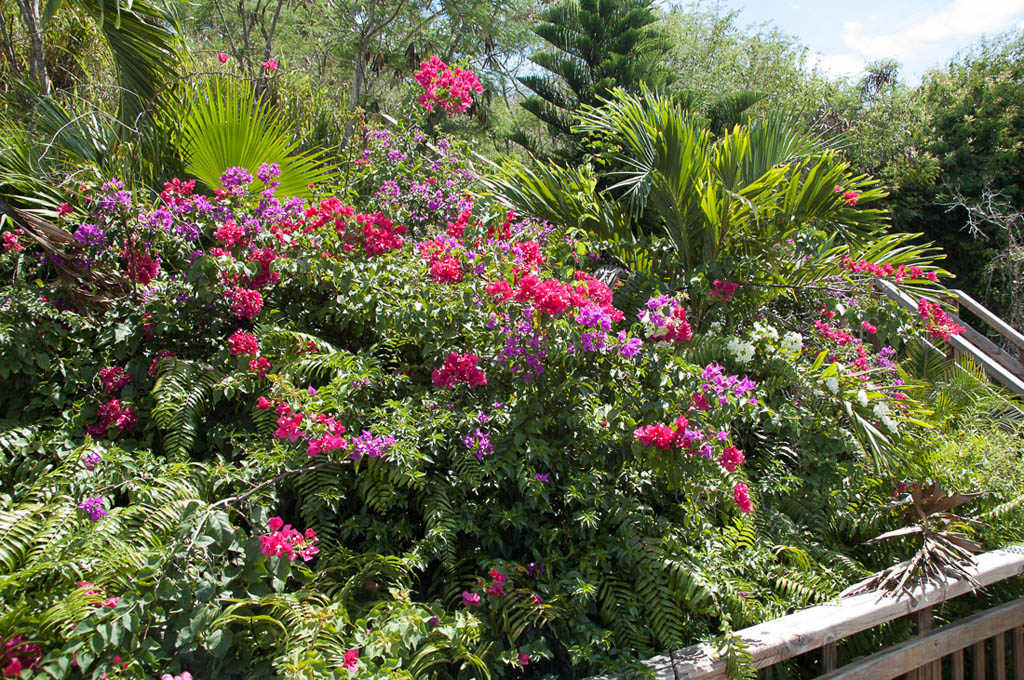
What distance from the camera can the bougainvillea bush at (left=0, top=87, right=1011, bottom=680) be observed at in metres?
1.86

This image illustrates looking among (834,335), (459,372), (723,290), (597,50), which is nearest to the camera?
(459,372)

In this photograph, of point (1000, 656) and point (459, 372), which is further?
point (1000, 656)

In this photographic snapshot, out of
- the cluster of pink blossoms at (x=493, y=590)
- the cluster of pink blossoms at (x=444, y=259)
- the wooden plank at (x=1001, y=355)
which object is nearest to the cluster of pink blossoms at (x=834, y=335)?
the cluster of pink blossoms at (x=444, y=259)

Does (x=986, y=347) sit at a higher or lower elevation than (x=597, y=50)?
lower

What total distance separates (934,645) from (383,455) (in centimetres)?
232

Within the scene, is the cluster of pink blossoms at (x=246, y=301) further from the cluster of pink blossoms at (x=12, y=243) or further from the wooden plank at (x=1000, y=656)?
the wooden plank at (x=1000, y=656)

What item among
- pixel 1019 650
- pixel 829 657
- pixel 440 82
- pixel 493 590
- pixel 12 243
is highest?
pixel 440 82

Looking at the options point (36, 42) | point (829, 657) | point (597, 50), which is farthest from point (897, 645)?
point (597, 50)

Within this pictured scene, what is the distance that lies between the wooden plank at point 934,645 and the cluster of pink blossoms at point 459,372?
162 centimetres

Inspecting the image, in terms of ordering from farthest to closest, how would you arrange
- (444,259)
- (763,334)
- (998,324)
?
(998,324), (763,334), (444,259)

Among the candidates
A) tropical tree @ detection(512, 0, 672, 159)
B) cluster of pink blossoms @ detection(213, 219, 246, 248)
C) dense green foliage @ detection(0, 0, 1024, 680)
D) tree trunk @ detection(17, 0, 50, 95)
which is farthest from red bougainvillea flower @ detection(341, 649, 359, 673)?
tropical tree @ detection(512, 0, 672, 159)

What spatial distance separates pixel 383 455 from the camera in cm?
226

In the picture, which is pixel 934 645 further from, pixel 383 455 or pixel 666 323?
pixel 383 455

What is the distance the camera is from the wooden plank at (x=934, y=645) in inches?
99.4
